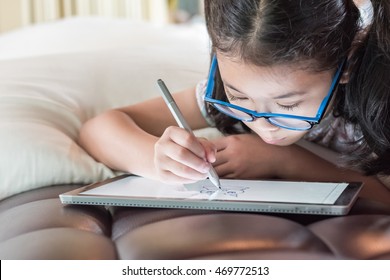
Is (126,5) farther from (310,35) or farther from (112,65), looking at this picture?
(310,35)

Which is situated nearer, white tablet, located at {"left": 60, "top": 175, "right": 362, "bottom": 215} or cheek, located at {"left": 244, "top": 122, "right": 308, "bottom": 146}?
white tablet, located at {"left": 60, "top": 175, "right": 362, "bottom": 215}

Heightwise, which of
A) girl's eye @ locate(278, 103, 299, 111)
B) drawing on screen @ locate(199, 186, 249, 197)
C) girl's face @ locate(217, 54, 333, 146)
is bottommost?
drawing on screen @ locate(199, 186, 249, 197)

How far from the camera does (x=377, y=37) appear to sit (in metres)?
0.82

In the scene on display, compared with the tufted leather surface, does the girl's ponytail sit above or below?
above

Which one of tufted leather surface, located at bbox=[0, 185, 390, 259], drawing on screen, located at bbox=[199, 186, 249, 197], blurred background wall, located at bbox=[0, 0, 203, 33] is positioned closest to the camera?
tufted leather surface, located at bbox=[0, 185, 390, 259]

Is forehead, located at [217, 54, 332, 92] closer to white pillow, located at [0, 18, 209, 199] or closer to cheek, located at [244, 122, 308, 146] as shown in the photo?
cheek, located at [244, 122, 308, 146]

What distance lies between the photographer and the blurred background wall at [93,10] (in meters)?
2.88

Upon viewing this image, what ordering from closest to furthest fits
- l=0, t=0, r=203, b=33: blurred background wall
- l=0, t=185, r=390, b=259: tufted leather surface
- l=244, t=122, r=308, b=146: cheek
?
l=0, t=185, r=390, b=259: tufted leather surface
l=244, t=122, r=308, b=146: cheek
l=0, t=0, r=203, b=33: blurred background wall

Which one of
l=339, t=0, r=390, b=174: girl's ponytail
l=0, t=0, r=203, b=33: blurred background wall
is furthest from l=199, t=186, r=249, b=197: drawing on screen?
l=0, t=0, r=203, b=33: blurred background wall

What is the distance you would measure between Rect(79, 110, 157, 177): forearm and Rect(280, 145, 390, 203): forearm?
19 centimetres

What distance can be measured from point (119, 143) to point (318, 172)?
29 centimetres

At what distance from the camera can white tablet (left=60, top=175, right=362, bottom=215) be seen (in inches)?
26.1

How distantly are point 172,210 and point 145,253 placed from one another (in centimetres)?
12

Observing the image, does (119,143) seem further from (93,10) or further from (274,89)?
(93,10)
